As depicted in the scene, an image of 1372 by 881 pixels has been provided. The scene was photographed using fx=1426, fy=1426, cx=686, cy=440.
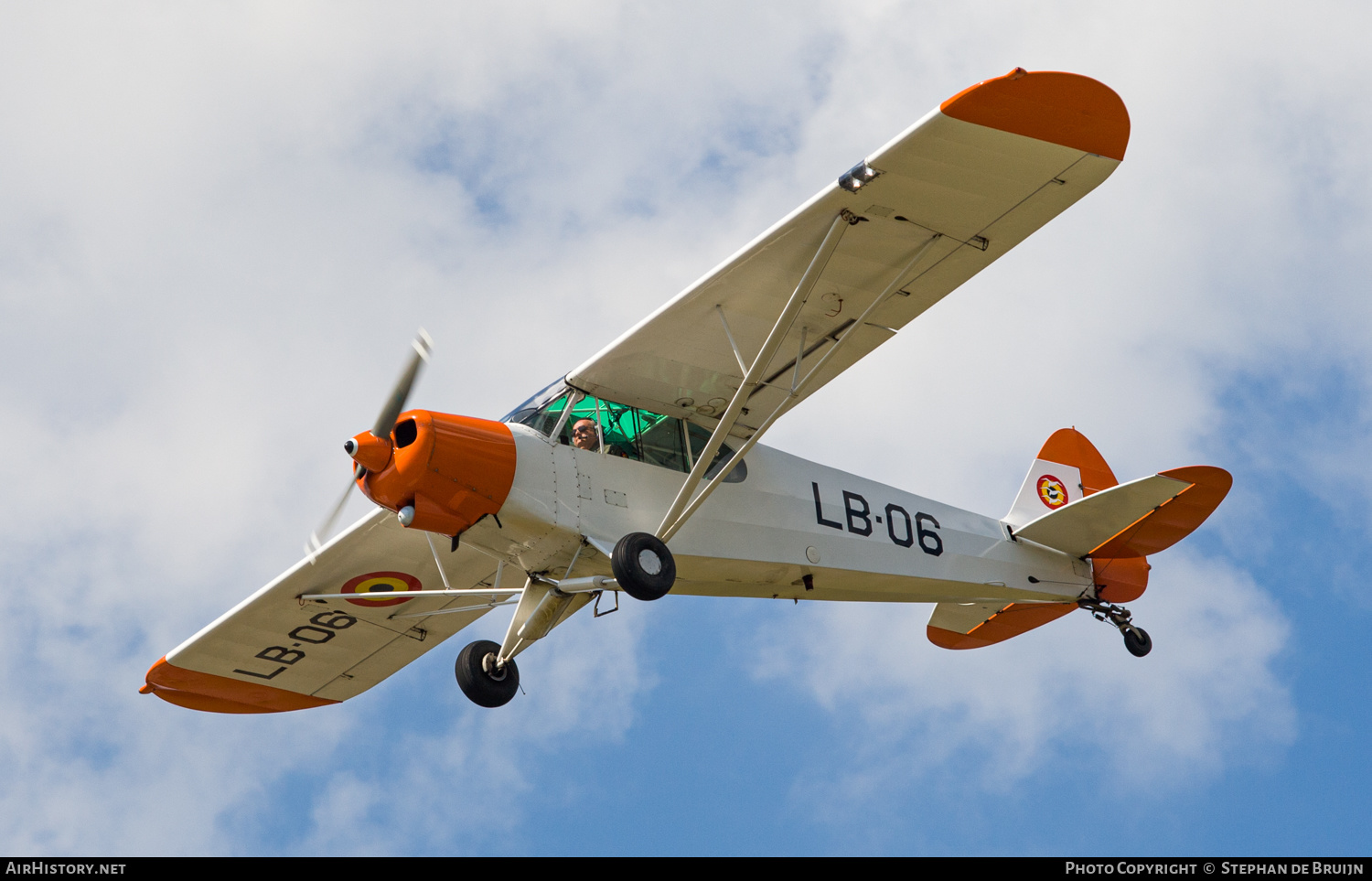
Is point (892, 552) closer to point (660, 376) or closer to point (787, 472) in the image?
point (787, 472)

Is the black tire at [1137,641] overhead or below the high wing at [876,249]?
below

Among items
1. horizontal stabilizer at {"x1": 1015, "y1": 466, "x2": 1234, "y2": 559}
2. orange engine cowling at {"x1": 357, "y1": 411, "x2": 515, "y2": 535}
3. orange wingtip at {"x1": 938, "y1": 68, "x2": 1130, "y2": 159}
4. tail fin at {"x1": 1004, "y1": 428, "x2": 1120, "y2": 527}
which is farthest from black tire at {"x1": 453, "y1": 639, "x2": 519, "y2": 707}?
tail fin at {"x1": 1004, "y1": 428, "x2": 1120, "y2": 527}

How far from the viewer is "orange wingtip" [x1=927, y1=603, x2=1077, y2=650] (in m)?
13.3

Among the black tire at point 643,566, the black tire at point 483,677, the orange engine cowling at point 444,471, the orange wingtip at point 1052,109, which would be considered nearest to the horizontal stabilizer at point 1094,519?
the orange wingtip at point 1052,109

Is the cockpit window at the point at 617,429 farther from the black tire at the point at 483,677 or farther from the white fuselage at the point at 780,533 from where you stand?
the black tire at the point at 483,677

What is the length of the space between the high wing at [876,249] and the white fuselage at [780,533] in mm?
652

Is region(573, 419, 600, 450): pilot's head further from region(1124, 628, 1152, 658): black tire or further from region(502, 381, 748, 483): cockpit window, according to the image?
region(1124, 628, 1152, 658): black tire

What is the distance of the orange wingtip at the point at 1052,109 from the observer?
868 centimetres

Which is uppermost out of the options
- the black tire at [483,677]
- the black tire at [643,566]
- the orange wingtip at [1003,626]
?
the orange wingtip at [1003,626]

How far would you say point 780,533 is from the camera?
35.3 feet

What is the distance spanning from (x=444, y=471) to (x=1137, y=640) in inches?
272

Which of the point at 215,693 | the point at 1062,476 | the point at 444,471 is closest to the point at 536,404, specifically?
the point at 444,471

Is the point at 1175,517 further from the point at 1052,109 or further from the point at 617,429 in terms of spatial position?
the point at 617,429

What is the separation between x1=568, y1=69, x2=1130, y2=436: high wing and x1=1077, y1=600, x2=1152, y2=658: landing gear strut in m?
4.06
